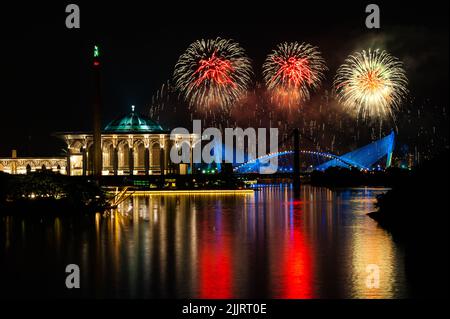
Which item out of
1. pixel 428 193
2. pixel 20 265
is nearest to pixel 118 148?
pixel 428 193

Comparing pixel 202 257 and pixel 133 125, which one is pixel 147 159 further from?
pixel 202 257

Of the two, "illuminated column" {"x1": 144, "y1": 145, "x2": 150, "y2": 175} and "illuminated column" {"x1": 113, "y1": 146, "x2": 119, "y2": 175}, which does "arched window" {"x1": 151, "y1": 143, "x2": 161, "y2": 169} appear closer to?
"illuminated column" {"x1": 144, "y1": 145, "x2": 150, "y2": 175}

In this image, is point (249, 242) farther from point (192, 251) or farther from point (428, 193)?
point (428, 193)

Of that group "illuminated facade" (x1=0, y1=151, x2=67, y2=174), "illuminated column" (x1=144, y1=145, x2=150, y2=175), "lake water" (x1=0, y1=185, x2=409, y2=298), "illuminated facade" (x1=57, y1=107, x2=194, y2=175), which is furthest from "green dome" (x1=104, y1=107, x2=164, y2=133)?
"lake water" (x1=0, y1=185, x2=409, y2=298)

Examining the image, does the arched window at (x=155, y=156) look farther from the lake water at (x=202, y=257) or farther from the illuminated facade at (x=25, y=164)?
the lake water at (x=202, y=257)

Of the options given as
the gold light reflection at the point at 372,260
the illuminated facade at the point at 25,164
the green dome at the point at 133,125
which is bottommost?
the gold light reflection at the point at 372,260

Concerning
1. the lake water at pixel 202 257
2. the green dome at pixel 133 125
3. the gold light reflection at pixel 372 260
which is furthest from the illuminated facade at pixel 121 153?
the gold light reflection at pixel 372 260

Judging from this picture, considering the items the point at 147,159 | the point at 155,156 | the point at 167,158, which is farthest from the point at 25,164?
the point at 167,158
